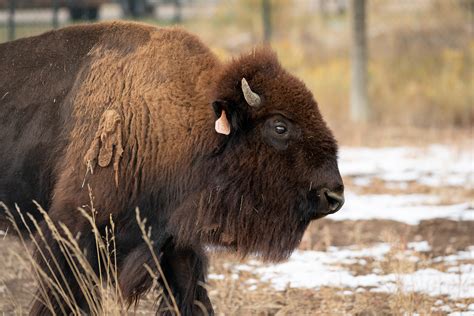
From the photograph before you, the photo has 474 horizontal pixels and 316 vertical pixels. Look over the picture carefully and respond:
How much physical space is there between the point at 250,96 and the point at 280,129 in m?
0.26

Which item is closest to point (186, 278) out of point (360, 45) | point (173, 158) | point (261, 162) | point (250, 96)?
point (173, 158)

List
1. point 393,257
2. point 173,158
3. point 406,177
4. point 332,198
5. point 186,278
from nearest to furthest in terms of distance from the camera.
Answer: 1. point 332,198
2. point 173,158
3. point 186,278
4. point 393,257
5. point 406,177

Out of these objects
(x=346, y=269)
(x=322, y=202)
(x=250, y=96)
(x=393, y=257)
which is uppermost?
(x=250, y=96)

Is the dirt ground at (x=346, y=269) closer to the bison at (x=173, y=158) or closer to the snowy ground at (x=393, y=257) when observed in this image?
the snowy ground at (x=393, y=257)

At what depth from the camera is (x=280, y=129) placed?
5270 mm

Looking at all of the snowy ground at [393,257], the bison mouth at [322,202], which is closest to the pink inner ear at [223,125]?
the bison mouth at [322,202]

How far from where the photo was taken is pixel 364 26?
17.1 metres

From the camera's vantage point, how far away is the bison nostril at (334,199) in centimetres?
511

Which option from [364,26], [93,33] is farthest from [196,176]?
[364,26]

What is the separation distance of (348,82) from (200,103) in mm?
13635

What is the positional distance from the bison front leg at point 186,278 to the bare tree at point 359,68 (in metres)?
11.8

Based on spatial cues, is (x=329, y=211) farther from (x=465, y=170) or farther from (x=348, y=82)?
(x=348, y=82)

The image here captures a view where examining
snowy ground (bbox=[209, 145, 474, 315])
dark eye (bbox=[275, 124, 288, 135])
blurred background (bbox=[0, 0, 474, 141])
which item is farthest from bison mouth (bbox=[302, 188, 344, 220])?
blurred background (bbox=[0, 0, 474, 141])

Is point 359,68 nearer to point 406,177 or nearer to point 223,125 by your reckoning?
point 406,177
